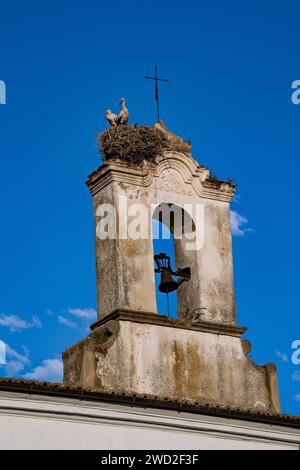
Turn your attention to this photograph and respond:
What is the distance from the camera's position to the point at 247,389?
21062 millimetres

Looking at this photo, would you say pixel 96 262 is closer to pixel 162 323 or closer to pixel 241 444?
pixel 162 323

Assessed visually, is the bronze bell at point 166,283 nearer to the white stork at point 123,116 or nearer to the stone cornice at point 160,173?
the stone cornice at point 160,173

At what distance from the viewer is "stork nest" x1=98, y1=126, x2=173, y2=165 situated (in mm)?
21328

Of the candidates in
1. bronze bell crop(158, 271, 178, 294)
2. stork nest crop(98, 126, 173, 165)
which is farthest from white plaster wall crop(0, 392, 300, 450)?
stork nest crop(98, 126, 173, 165)

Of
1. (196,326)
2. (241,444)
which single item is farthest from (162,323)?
(241,444)

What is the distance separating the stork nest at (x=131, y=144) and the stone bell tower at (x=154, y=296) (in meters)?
0.02

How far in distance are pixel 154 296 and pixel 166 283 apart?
656 millimetres

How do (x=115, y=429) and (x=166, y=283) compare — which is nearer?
(x=115, y=429)

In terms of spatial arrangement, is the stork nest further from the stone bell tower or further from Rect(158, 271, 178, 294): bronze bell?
Rect(158, 271, 178, 294): bronze bell

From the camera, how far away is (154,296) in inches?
822

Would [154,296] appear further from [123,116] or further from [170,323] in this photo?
[123,116]

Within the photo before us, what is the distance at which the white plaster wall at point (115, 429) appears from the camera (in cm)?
1830

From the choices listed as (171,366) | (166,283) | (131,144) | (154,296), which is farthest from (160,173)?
(171,366)
